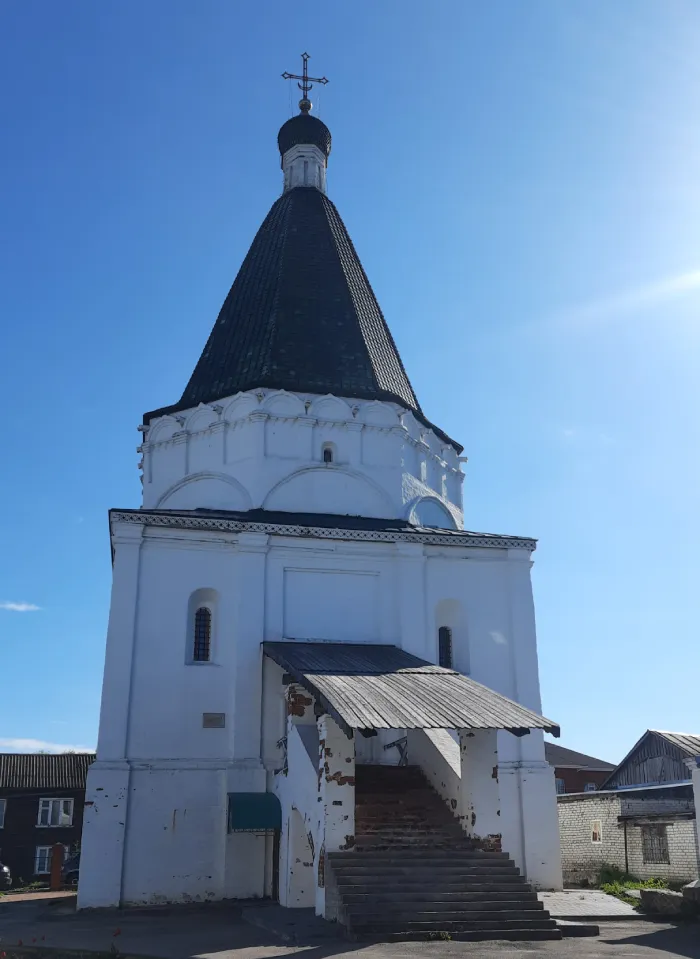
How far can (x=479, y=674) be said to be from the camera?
15.1 metres

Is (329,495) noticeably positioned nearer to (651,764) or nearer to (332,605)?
(332,605)

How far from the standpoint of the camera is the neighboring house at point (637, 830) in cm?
1408

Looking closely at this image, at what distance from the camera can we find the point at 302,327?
700 inches

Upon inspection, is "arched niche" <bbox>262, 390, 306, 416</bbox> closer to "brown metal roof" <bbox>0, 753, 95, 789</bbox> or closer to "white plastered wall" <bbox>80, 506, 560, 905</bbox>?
"white plastered wall" <bbox>80, 506, 560, 905</bbox>

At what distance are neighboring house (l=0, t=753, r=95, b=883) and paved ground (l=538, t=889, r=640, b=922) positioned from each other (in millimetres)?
17618

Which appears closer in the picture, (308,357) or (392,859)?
(392,859)

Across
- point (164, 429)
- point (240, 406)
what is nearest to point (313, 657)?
point (240, 406)

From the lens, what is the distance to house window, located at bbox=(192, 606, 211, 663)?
46.6 ft

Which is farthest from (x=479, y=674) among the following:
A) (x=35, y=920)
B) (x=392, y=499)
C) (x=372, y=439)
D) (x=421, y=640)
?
(x=35, y=920)

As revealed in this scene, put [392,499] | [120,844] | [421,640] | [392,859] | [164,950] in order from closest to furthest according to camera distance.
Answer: [164,950] < [392,859] < [120,844] < [421,640] < [392,499]

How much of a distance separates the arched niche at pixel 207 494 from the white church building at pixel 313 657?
4cm

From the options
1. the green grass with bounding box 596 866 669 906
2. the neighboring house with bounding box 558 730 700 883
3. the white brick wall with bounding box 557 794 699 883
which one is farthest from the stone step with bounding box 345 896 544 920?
the white brick wall with bounding box 557 794 699 883

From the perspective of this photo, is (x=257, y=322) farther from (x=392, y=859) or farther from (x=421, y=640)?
(x=392, y=859)

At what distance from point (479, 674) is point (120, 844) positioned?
619 cm
